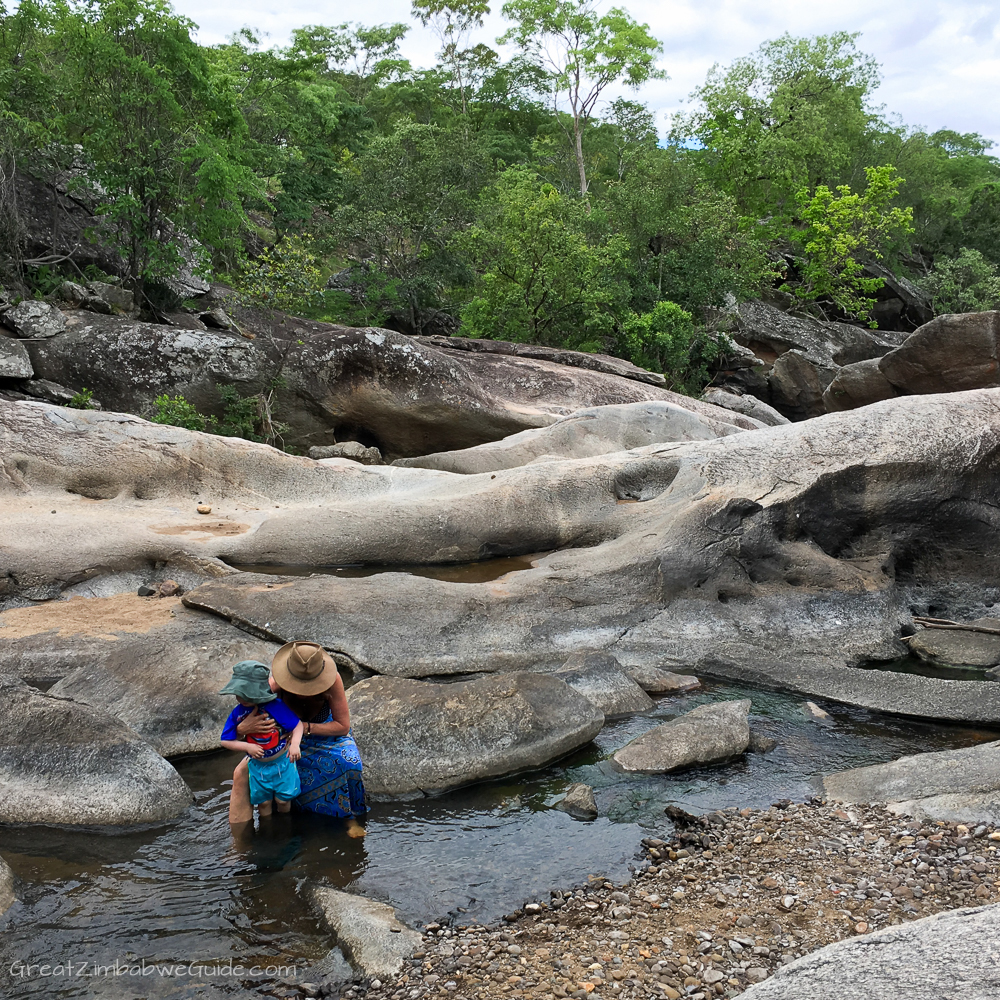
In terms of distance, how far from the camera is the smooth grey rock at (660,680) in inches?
349

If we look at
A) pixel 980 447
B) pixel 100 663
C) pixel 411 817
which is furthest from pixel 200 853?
pixel 980 447

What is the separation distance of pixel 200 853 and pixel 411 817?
1.43 metres

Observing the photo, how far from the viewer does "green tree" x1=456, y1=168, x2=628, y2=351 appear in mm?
23875

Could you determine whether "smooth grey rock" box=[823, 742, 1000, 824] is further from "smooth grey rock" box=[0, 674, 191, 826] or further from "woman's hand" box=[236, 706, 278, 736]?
"smooth grey rock" box=[0, 674, 191, 826]

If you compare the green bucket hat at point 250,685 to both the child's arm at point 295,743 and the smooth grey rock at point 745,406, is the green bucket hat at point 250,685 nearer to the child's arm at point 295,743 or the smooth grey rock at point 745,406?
the child's arm at point 295,743

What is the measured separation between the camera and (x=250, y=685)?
562 centimetres

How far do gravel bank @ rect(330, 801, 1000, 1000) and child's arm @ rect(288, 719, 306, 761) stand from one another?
1450mm

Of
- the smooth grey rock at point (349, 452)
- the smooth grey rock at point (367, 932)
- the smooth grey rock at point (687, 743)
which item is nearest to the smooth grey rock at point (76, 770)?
the smooth grey rock at point (367, 932)

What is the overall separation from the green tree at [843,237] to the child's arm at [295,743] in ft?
110

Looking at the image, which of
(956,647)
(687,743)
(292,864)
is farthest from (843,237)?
(292,864)

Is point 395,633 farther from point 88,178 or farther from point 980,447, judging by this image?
point 88,178

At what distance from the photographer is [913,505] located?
466 inches

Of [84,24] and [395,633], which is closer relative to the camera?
[395,633]

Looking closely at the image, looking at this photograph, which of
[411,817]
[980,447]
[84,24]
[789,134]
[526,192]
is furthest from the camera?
[789,134]
